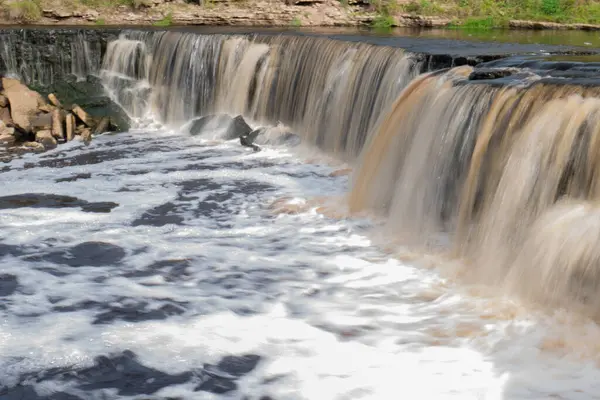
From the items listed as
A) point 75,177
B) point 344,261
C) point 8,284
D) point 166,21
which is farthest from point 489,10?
point 8,284

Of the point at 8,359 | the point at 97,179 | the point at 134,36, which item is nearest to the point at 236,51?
the point at 134,36

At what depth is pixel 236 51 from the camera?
1525 centimetres

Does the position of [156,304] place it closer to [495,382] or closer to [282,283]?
[282,283]

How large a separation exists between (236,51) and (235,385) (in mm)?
10414

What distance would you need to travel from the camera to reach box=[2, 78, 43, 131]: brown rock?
1425 centimetres

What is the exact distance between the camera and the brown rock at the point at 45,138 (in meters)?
13.9

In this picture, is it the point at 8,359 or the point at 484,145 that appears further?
the point at 484,145

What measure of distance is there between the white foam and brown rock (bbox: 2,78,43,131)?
4.80 m

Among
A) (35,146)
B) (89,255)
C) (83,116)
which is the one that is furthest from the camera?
(83,116)

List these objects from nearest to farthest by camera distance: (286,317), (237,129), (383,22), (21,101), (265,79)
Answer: (286,317)
(237,129)
(265,79)
(21,101)
(383,22)

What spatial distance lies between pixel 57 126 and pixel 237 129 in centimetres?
305

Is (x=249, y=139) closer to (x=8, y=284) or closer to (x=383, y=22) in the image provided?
(x=8, y=284)

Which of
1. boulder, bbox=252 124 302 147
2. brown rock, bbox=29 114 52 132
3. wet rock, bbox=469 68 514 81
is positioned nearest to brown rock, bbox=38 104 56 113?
brown rock, bbox=29 114 52 132

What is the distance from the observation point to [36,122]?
14.3 m
